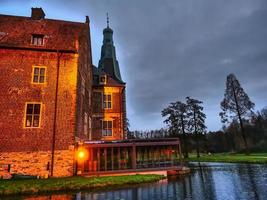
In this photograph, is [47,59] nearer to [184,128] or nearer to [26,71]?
[26,71]

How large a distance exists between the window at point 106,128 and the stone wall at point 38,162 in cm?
913

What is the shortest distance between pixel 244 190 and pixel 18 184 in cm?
1287

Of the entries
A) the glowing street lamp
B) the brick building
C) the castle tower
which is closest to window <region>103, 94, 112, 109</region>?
the castle tower

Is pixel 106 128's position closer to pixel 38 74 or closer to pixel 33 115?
pixel 33 115

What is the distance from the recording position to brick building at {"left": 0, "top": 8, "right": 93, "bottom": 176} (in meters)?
18.1

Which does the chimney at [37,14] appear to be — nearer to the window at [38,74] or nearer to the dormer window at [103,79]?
the window at [38,74]

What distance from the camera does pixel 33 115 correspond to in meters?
18.9

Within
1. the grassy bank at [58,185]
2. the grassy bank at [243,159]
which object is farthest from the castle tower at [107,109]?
the grassy bank at [243,159]

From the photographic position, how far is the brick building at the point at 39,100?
711 inches

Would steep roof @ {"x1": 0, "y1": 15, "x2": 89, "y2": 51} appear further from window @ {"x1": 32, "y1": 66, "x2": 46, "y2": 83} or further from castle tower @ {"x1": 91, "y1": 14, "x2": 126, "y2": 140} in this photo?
castle tower @ {"x1": 91, "y1": 14, "x2": 126, "y2": 140}

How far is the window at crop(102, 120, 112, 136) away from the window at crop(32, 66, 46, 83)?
33.8ft

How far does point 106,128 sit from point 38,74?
1091 cm

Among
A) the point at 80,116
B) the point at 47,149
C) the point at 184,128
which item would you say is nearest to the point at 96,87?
the point at 80,116

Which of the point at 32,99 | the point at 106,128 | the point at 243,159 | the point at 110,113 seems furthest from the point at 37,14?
the point at 243,159
